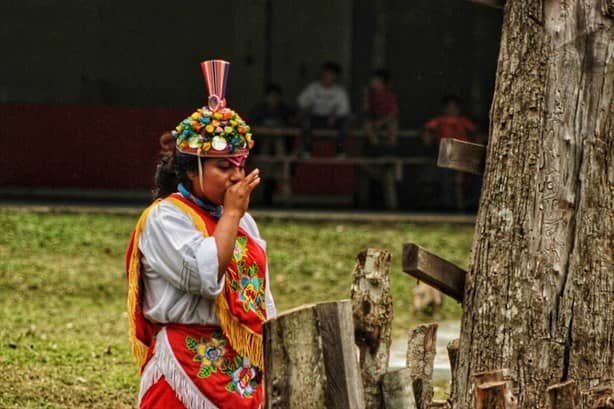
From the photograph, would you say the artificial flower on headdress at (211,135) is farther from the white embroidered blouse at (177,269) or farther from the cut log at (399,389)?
the cut log at (399,389)

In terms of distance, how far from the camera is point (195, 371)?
5242 mm

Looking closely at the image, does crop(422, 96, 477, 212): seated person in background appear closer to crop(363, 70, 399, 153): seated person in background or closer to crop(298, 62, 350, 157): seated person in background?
crop(363, 70, 399, 153): seated person in background

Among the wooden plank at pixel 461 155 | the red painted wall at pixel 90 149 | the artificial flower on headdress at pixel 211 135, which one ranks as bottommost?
the red painted wall at pixel 90 149

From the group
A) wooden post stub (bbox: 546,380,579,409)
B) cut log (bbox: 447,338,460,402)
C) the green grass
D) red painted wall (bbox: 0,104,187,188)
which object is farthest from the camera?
red painted wall (bbox: 0,104,187,188)

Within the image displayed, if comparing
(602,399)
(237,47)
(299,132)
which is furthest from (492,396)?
(237,47)

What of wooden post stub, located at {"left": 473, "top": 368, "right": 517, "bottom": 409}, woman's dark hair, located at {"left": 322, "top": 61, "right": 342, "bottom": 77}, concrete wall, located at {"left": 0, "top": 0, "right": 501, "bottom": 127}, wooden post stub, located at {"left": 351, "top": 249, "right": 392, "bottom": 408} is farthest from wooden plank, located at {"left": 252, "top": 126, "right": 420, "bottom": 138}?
wooden post stub, located at {"left": 473, "top": 368, "right": 517, "bottom": 409}

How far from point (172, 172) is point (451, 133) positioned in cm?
1442

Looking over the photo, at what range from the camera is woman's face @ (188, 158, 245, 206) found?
528cm

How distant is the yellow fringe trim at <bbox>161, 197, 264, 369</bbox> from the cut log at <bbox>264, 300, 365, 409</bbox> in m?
0.70

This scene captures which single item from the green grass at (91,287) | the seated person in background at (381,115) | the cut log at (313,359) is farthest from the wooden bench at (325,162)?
the cut log at (313,359)

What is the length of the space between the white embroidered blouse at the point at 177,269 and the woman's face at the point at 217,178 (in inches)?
5.1

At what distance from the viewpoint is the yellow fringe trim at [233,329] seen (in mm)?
5227

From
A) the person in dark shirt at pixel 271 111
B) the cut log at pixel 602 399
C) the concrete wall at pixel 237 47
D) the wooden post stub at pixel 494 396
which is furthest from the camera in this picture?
the concrete wall at pixel 237 47

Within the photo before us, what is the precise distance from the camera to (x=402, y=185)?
2108 cm
